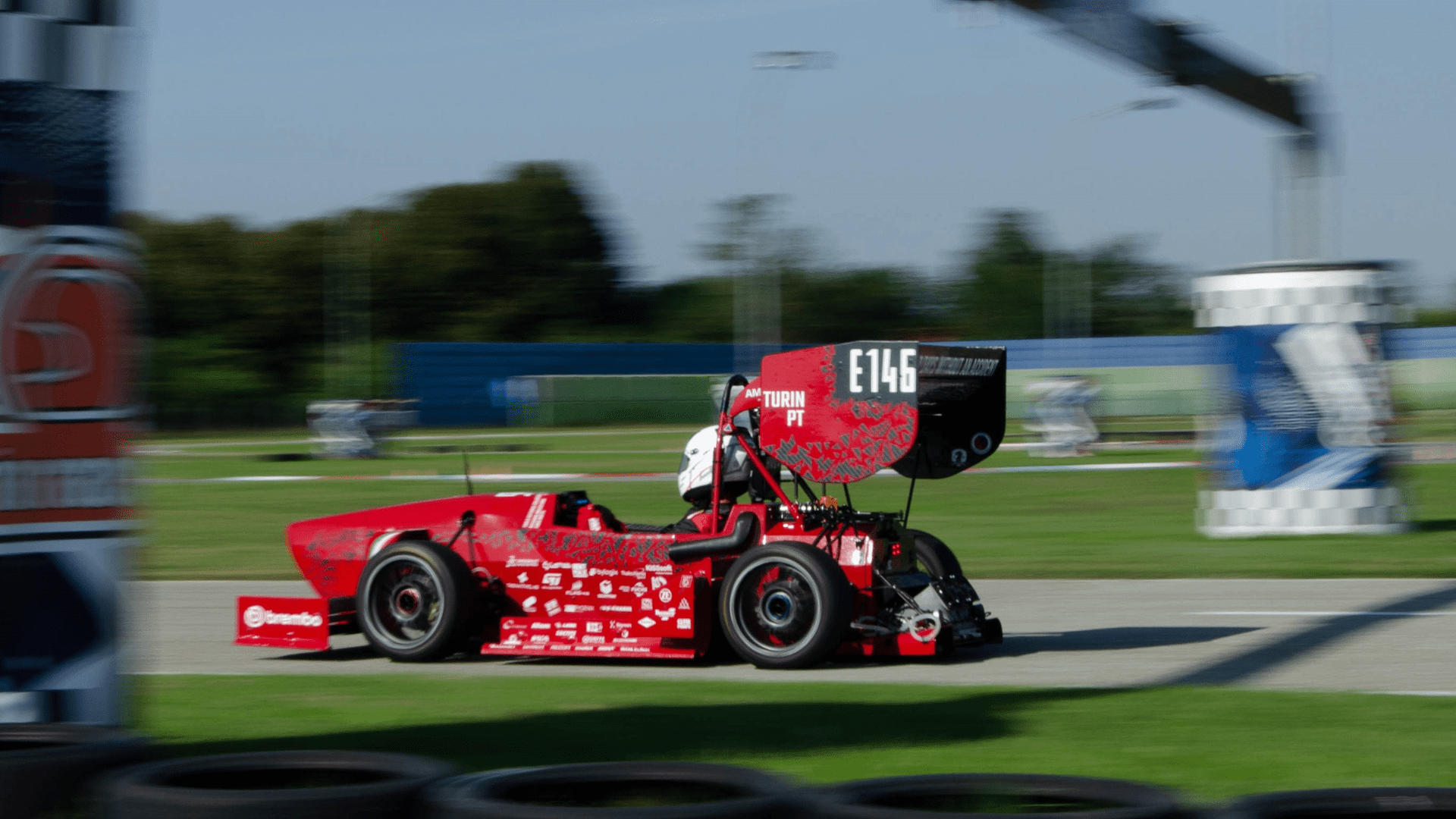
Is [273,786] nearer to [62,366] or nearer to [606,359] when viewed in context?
[62,366]

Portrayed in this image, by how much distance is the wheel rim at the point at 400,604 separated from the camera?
9.35 meters

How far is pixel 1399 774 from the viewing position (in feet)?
19.6

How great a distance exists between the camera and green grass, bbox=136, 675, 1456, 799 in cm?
621

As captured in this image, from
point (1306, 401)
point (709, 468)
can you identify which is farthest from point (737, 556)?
point (1306, 401)

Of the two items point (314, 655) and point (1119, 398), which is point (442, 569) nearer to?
point (314, 655)

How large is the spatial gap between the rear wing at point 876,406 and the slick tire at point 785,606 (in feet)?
1.58

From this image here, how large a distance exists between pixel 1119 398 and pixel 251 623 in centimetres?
5114

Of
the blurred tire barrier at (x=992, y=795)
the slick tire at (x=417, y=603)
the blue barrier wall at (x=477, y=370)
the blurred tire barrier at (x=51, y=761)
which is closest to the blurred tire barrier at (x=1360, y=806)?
the blurred tire barrier at (x=992, y=795)

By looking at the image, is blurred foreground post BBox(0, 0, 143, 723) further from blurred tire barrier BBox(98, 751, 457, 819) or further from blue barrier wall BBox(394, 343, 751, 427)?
blue barrier wall BBox(394, 343, 751, 427)

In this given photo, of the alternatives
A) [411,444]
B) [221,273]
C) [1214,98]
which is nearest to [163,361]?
[221,273]

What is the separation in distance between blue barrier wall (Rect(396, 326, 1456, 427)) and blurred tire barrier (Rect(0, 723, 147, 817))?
5723 centimetres

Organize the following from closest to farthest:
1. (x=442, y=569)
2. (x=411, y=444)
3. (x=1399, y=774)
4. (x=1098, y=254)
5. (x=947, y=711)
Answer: (x=1399, y=774) < (x=947, y=711) < (x=442, y=569) < (x=411, y=444) < (x=1098, y=254)

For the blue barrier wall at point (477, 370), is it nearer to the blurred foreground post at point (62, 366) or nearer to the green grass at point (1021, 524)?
the green grass at point (1021, 524)

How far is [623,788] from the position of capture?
Answer: 4.34 meters
